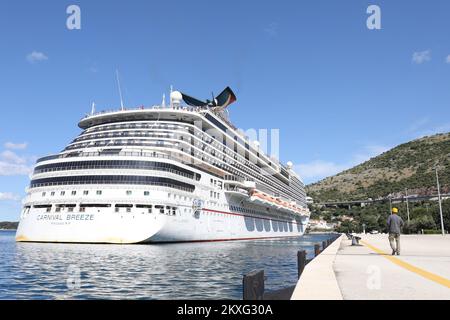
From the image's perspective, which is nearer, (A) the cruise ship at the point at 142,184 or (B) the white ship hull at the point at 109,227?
(B) the white ship hull at the point at 109,227

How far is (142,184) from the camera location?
124 feet

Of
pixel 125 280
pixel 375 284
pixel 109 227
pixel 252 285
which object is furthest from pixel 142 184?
pixel 252 285

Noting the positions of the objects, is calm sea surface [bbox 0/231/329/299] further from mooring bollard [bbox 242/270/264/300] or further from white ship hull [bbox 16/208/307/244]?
white ship hull [bbox 16/208/307/244]

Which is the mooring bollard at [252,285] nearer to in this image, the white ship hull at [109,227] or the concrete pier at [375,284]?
the concrete pier at [375,284]

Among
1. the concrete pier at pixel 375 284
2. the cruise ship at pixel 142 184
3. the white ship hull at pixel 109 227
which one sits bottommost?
the concrete pier at pixel 375 284

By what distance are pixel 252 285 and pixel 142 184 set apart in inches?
1317

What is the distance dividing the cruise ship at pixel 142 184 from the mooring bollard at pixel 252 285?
103ft

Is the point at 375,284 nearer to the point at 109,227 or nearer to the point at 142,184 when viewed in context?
the point at 109,227

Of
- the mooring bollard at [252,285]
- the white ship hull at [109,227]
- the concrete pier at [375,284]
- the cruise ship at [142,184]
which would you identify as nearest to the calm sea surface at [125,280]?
the concrete pier at [375,284]

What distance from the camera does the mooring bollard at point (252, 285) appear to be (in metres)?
5.24

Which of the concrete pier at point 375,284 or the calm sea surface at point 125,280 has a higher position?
the concrete pier at point 375,284
